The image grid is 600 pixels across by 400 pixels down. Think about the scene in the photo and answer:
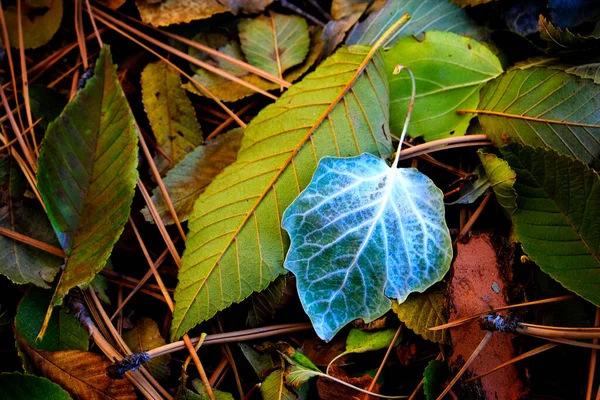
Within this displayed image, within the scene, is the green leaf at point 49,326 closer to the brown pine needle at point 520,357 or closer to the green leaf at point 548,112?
the brown pine needle at point 520,357

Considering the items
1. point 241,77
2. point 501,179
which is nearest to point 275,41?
point 241,77

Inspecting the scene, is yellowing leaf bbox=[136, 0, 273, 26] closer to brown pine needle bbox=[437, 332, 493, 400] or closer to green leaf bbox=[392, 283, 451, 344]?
green leaf bbox=[392, 283, 451, 344]

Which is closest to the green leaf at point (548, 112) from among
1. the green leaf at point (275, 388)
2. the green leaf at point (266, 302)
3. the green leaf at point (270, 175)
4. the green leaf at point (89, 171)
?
the green leaf at point (270, 175)

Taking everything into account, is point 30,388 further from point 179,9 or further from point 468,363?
point 179,9

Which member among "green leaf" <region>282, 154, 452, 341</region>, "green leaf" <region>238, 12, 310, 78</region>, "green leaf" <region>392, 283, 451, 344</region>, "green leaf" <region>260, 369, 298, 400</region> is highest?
"green leaf" <region>238, 12, 310, 78</region>

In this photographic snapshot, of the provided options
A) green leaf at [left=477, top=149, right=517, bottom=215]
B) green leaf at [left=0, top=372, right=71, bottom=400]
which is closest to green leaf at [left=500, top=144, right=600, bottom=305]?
green leaf at [left=477, top=149, right=517, bottom=215]
